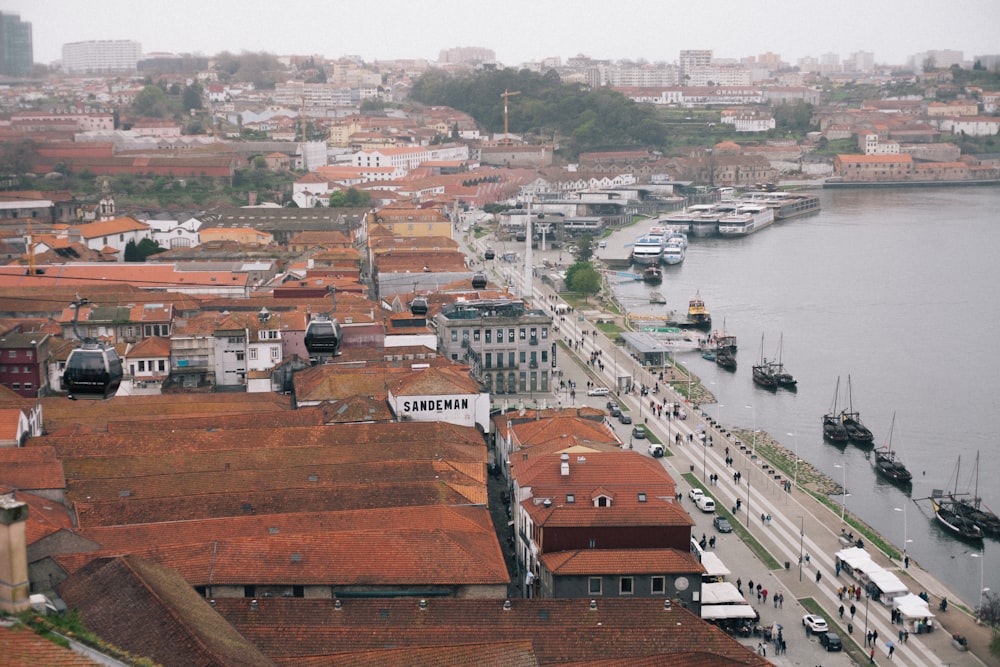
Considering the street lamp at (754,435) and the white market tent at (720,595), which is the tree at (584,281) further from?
the white market tent at (720,595)

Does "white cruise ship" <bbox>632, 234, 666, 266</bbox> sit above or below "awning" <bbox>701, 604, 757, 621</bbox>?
below

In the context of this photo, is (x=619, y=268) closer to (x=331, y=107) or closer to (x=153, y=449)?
(x=153, y=449)

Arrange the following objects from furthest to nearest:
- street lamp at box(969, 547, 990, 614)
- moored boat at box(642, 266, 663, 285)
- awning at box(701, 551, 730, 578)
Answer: moored boat at box(642, 266, 663, 285) → street lamp at box(969, 547, 990, 614) → awning at box(701, 551, 730, 578)

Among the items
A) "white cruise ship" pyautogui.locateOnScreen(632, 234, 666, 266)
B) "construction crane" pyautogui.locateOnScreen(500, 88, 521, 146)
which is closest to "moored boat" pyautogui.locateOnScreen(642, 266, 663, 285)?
"white cruise ship" pyautogui.locateOnScreen(632, 234, 666, 266)

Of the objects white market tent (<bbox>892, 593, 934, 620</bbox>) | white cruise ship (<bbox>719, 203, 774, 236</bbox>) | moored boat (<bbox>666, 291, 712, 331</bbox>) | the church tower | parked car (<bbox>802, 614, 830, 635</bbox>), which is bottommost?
white cruise ship (<bbox>719, 203, 774, 236</bbox>)

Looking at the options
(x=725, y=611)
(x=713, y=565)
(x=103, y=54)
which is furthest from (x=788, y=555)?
(x=103, y=54)

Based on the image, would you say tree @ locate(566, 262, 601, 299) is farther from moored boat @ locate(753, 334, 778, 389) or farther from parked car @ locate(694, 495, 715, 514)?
parked car @ locate(694, 495, 715, 514)

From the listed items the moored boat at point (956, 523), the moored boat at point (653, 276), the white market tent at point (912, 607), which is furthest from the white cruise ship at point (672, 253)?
the white market tent at point (912, 607)
